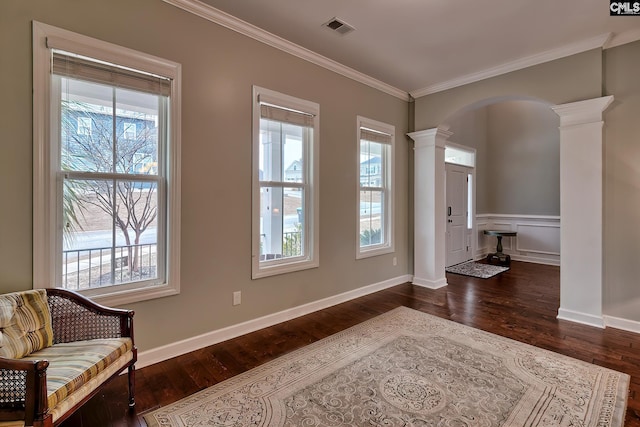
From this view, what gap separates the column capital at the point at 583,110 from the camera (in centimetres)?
305

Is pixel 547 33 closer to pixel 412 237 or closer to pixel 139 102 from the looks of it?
pixel 412 237

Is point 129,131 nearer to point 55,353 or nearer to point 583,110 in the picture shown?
point 55,353

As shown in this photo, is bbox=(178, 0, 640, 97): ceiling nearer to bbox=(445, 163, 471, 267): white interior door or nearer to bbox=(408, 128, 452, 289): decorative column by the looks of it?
bbox=(408, 128, 452, 289): decorative column

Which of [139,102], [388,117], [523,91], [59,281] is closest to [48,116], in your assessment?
[139,102]

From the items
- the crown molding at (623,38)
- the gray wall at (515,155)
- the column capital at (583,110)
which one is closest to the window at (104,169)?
the column capital at (583,110)

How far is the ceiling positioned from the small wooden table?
3741mm

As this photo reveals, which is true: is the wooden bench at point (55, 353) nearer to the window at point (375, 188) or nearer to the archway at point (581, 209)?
the window at point (375, 188)

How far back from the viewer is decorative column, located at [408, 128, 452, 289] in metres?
4.46

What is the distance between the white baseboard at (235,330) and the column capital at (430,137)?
223 centimetres

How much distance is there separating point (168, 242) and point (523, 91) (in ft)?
13.5

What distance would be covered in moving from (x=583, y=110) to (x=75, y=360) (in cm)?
461

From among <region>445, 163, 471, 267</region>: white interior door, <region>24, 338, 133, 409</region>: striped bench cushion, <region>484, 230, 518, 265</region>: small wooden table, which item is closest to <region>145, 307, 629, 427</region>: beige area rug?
<region>24, 338, 133, 409</region>: striped bench cushion

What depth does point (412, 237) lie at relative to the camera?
4797 millimetres

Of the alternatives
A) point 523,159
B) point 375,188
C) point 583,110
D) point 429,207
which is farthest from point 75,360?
point 523,159
